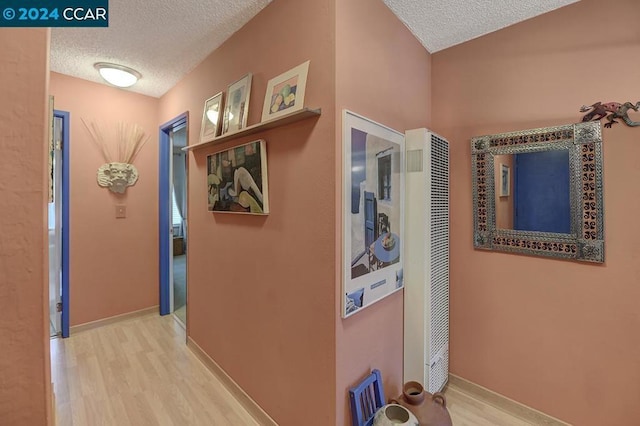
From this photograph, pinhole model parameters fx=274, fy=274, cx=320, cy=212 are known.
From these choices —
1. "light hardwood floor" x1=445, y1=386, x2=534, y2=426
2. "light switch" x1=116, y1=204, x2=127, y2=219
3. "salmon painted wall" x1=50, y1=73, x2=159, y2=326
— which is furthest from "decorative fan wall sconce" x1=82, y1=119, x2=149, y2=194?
"light hardwood floor" x1=445, y1=386, x2=534, y2=426

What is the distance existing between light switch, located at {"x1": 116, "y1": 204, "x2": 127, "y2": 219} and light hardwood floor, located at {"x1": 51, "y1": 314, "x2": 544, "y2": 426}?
3.89 feet

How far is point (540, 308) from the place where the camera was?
5.44 ft

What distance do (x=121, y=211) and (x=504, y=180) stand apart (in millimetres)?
3508

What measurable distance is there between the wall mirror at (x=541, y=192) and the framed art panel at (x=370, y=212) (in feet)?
1.99

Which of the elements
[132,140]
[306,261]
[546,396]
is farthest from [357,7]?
[132,140]

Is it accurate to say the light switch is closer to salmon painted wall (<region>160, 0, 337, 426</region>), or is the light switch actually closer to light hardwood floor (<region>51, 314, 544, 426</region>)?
light hardwood floor (<region>51, 314, 544, 426</region>)

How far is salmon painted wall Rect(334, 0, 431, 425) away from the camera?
1.26 m

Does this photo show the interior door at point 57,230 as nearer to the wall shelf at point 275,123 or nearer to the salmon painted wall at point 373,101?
the wall shelf at point 275,123

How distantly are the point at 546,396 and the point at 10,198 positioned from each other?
2562 mm

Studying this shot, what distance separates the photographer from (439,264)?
6.07ft

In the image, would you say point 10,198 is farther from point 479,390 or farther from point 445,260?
point 479,390

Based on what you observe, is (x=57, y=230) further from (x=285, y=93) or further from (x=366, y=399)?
(x=366, y=399)

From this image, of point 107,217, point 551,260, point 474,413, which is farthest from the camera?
point 107,217

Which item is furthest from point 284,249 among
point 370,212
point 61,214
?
point 61,214
